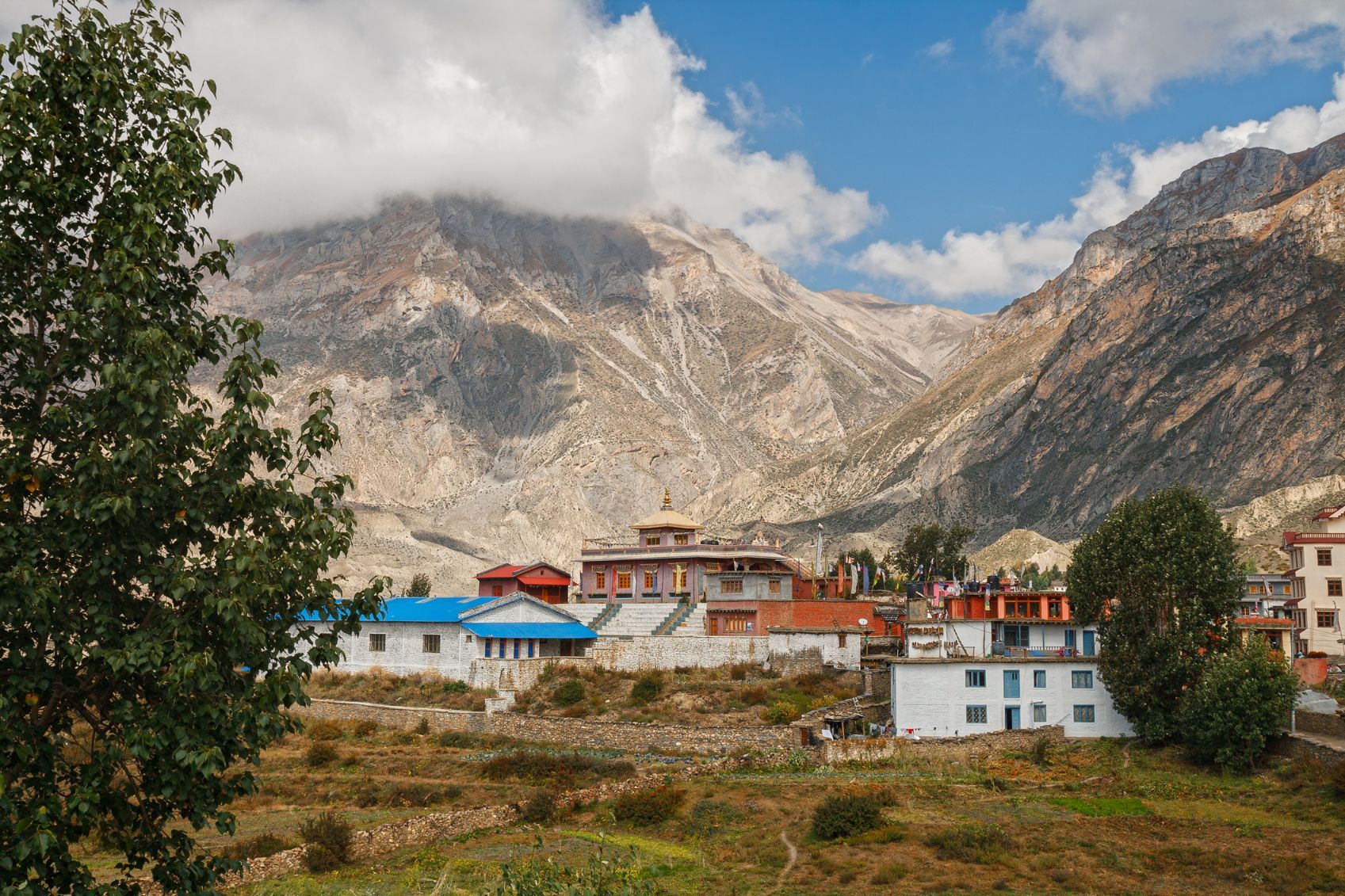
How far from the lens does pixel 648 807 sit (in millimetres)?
40938

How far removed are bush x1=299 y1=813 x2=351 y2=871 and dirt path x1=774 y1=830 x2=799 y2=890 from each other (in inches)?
550

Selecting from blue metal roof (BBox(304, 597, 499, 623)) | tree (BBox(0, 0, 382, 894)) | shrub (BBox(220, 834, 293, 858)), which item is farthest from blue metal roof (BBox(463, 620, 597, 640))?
tree (BBox(0, 0, 382, 894))

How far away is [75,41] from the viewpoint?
477 inches

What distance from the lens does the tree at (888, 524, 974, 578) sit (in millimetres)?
→ 115688

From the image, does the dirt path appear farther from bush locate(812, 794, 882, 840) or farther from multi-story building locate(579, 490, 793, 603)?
multi-story building locate(579, 490, 793, 603)

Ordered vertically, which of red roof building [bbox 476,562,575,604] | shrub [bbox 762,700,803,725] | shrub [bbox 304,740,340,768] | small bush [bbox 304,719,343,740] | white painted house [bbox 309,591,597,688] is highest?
red roof building [bbox 476,562,575,604]

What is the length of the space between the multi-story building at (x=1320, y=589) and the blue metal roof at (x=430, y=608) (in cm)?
6126

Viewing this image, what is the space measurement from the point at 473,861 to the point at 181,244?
25.0 m

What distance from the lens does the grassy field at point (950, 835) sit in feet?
102

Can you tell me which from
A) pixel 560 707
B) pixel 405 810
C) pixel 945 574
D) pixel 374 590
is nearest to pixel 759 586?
pixel 560 707

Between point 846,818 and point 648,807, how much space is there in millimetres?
8117

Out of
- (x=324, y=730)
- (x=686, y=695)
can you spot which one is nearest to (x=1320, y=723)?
(x=686, y=695)

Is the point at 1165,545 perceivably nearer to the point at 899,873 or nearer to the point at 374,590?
the point at 899,873

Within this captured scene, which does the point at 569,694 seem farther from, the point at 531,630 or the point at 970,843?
the point at 970,843
